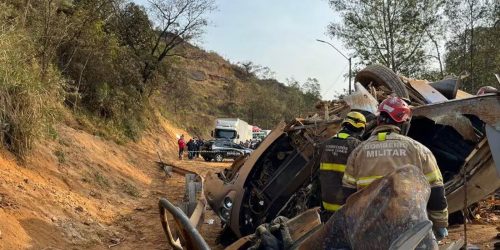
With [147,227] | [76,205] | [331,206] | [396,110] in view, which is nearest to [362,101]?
[331,206]

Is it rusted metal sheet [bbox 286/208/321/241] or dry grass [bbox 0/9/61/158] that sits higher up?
dry grass [bbox 0/9/61/158]

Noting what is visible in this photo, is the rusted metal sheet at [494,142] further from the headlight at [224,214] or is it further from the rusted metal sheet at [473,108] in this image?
the headlight at [224,214]

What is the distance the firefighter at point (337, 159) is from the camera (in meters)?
4.86

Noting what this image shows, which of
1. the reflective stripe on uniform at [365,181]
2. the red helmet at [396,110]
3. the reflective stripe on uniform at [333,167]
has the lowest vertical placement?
the reflective stripe on uniform at [333,167]

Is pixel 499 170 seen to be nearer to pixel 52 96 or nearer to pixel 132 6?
pixel 52 96

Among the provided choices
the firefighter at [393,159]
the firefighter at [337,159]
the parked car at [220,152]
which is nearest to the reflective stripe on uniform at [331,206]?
the firefighter at [337,159]

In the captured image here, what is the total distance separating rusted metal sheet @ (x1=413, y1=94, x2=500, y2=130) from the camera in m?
5.00

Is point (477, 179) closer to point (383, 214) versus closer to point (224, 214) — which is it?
point (224, 214)

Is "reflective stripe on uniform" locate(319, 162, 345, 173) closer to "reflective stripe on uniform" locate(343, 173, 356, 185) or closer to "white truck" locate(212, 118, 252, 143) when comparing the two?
"reflective stripe on uniform" locate(343, 173, 356, 185)

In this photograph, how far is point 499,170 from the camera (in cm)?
455

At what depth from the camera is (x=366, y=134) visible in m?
5.36

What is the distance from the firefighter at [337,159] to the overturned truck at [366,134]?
19.7 inches

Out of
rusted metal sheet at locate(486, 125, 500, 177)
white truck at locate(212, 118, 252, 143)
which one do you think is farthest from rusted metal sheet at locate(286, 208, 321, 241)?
white truck at locate(212, 118, 252, 143)

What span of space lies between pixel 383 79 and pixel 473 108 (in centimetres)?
204
